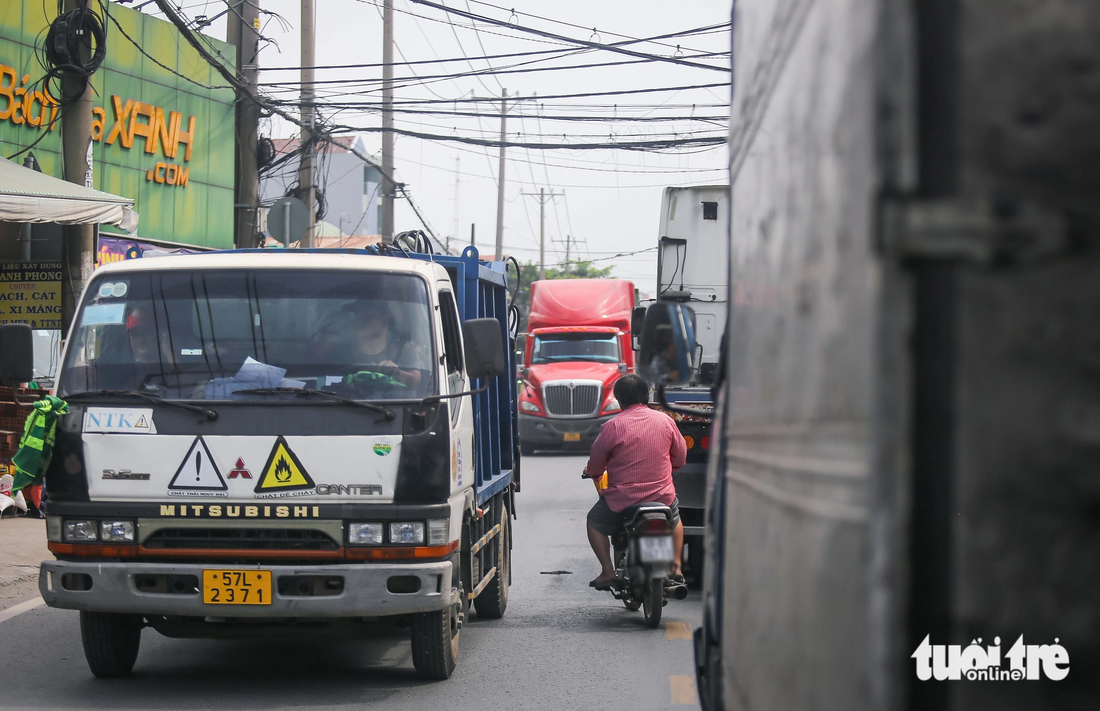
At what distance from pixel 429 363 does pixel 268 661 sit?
7.08 feet

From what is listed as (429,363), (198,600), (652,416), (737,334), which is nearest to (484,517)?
(652,416)

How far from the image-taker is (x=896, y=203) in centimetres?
137

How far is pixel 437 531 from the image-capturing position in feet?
18.7

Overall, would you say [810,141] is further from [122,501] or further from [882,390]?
[122,501]

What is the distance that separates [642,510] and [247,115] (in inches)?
424

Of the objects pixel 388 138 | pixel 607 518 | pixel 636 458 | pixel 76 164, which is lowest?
pixel 607 518

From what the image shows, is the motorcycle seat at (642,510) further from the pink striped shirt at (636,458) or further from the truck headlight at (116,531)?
the truck headlight at (116,531)

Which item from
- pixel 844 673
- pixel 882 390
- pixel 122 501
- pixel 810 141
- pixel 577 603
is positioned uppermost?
pixel 810 141

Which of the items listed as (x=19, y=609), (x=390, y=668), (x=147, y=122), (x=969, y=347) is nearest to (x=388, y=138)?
(x=147, y=122)

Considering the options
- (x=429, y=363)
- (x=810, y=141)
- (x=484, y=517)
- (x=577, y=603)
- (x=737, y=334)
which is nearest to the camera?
(x=810, y=141)

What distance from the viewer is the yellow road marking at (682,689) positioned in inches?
234

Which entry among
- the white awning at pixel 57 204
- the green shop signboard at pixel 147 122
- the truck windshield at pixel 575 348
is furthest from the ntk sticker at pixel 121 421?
the truck windshield at pixel 575 348

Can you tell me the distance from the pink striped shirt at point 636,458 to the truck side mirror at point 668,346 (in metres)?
4.06

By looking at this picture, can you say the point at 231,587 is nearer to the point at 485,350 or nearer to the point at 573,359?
the point at 485,350
